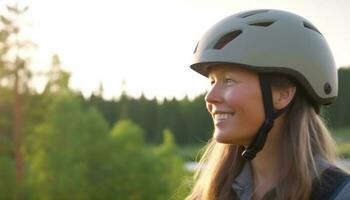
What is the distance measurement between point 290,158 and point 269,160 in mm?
121

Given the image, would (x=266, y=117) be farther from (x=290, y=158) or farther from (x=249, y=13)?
(x=249, y=13)

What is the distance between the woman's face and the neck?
0.41 feet

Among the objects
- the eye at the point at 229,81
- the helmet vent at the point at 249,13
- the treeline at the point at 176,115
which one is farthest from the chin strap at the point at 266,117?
the treeline at the point at 176,115

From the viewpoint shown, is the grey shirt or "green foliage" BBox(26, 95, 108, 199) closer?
the grey shirt

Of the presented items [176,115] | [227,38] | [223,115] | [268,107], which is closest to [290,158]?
[268,107]

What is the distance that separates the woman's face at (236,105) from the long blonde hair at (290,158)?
0.13 m

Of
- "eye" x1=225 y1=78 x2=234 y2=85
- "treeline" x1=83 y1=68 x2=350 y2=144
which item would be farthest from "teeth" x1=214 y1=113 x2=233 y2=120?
"treeline" x1=83 y1=68 x2=350 y2=144

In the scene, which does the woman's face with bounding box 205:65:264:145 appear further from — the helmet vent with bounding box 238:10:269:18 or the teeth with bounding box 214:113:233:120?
the helmet vent with bounding box 238:10:269:18

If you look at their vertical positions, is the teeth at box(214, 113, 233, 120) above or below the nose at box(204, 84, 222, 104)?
below

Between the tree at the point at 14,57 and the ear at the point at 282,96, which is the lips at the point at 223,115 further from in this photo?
the tree at the point at 14,57

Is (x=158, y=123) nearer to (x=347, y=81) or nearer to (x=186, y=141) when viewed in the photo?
(x=186, y=141)

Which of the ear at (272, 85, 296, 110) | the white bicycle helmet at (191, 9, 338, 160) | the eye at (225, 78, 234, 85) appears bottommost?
the ear at (272, 85, 296, 110)

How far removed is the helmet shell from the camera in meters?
2.70

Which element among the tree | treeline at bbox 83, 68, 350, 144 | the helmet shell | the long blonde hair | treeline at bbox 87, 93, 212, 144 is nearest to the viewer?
the long blonde hair
